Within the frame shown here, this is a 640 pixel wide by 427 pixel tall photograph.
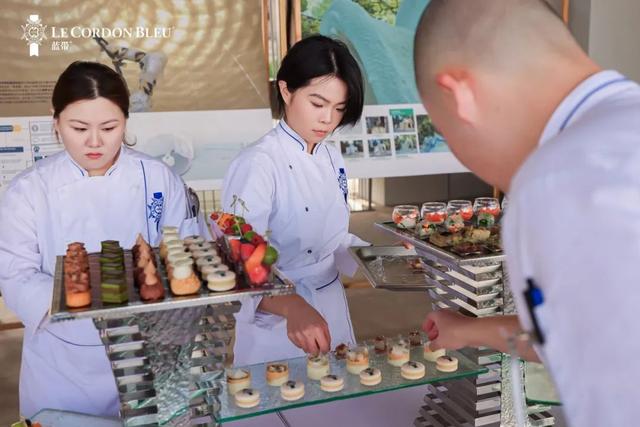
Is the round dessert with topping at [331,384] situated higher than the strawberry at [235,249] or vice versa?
the strawberry at [235,249]

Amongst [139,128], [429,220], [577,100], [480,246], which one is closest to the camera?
[577,100]

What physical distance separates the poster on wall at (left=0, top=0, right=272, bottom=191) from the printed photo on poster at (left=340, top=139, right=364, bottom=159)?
0.51 meters

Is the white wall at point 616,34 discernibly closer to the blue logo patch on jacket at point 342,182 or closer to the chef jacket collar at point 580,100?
the blue logo patch on jacket at point 342,182

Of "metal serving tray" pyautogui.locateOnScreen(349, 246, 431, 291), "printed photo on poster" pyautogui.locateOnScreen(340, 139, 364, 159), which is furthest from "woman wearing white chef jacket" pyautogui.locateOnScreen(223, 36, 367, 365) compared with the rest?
"printed photo on poster" pyautogui.locateOnScreen(340, 139, 364, 159)

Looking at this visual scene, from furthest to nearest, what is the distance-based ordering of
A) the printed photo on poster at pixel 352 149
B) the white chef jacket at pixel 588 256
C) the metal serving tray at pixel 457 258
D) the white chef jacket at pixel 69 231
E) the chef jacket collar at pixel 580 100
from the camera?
the printed photo on poster at pixel 352 149
the white chef jacket at pixel 69 231
the metal serving tray at pixel 457 258
the chef jacket collar at pixel 580 100
the white chef jacket at pixel 588 256

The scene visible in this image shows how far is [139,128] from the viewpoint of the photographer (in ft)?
12.3

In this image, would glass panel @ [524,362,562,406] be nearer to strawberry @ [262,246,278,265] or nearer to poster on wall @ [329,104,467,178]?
strawberry @ [262,246,278,265]

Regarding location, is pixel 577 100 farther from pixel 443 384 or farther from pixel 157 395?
pixel 443 384

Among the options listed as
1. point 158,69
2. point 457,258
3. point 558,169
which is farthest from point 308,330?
point 158,69

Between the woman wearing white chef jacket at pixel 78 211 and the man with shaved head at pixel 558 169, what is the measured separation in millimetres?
1184

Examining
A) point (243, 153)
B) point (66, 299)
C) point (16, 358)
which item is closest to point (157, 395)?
point (66, 299)

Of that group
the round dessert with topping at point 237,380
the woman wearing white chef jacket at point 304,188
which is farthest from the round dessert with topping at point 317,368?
the woman wearing white chef jacket at point 304,188

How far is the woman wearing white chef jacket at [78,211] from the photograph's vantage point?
1.77 meters

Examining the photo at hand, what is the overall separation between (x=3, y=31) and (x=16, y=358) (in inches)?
72.7
